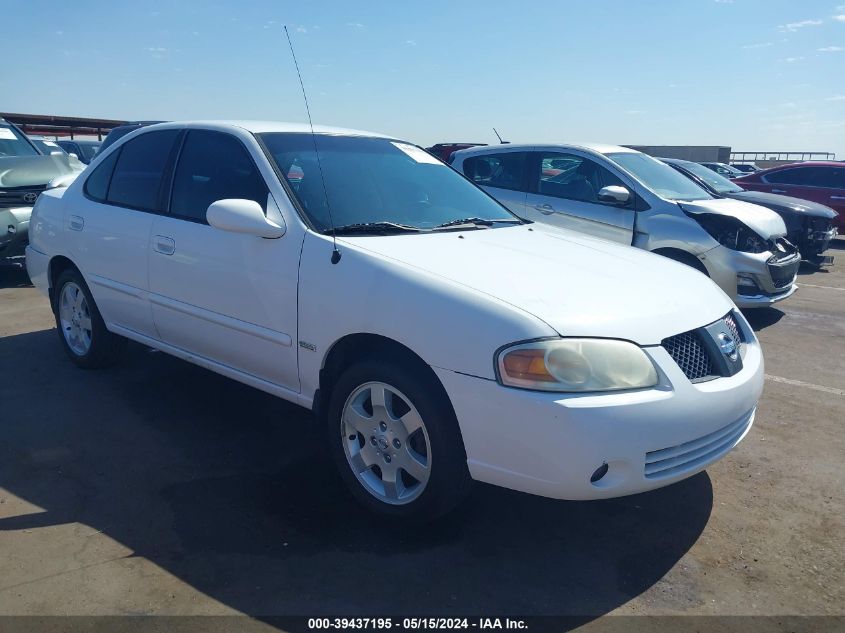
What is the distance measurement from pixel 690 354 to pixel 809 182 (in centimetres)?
1294

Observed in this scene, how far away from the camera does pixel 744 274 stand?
22.8 ft

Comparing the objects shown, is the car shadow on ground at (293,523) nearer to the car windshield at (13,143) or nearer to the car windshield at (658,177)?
the car windshield at (658,177)

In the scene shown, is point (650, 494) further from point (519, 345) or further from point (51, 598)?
point (51, 598)

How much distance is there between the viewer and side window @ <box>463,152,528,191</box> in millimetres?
7961

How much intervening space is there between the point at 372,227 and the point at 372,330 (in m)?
0.67

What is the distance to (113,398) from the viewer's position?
15.7 ft

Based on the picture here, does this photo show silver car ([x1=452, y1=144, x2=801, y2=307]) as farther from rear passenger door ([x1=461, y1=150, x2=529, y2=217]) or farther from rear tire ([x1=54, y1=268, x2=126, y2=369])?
rear tire ([x1=54, y1=268, x2=126, y2=369])

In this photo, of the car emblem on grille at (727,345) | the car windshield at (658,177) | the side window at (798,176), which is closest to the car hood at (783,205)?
the car windshield at (658,177)

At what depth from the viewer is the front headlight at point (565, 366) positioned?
9.12 feet

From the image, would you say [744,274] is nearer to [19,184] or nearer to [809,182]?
[19,184]

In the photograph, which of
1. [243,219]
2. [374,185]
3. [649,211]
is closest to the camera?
[243,219]

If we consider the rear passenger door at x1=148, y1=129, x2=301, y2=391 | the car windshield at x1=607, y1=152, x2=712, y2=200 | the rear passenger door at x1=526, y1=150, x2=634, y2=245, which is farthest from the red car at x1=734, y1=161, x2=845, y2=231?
the rear passenger door at x1=148, y1=129, x2=301, y2=391

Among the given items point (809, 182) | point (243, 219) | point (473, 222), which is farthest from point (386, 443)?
point (809, 182)

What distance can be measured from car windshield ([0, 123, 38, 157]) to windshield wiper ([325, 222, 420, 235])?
25.7 feet
